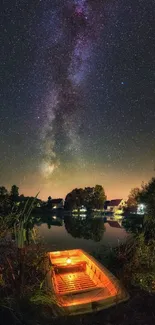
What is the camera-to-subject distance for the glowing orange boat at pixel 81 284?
749cm

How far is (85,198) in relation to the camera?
9656 cm

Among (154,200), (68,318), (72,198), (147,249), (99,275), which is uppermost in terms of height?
(72,198)

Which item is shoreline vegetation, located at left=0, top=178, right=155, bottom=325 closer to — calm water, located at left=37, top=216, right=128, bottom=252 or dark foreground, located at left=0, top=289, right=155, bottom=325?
dark foreground, located at left=0, top=289, right=155, bottom=325

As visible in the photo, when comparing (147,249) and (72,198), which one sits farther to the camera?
(72,198)

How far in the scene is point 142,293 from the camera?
9.09 meters

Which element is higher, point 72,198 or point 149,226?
point 72,198

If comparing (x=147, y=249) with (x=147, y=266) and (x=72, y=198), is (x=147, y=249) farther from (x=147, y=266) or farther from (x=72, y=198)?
(x=72, y=198)

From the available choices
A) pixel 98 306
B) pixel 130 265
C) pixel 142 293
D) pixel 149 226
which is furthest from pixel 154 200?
pixel 98 306

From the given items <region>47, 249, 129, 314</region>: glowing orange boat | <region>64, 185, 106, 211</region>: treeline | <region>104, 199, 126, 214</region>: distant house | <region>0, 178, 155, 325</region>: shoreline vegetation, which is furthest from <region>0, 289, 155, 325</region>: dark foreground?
<region>104, 199, 126, 214</region>: distant house

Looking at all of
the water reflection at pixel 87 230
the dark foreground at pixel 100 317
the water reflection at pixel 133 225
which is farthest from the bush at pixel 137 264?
the water reflection at pixel 87 230

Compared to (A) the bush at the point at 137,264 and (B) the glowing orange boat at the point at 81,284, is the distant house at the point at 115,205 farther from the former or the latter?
(B) the glowing orange boat at the point at 81,284

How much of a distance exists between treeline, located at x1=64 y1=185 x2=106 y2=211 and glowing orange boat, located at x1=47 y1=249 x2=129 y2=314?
81.9 metres

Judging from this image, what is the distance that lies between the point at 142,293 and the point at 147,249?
267 centimetres

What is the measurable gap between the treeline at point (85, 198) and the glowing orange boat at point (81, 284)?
8191cm
